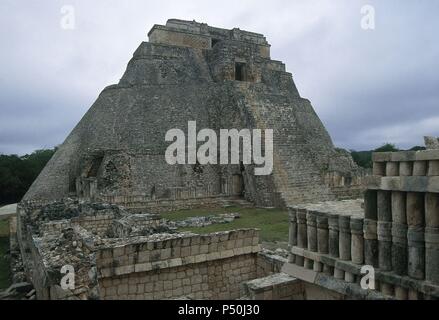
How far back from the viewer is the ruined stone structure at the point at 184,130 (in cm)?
1925

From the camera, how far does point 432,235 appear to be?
332 centimetres

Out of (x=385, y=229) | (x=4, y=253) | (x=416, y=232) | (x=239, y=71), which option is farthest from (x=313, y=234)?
(x=239, y=71)

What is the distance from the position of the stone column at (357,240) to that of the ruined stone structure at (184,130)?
14.4 metres

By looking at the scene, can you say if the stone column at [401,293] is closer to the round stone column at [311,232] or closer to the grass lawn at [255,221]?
the round stone column at [311,232]

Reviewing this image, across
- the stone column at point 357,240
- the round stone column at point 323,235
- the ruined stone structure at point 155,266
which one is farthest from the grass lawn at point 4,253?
the stone column at point 357,240

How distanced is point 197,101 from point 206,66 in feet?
13.7

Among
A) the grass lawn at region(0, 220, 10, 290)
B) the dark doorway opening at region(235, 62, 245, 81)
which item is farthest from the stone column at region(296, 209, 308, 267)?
the dark doorway opening at region(235, 62, 245, 81)

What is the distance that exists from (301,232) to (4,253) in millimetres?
12936

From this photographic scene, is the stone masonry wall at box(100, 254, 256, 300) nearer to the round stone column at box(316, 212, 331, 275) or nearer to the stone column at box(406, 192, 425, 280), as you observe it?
the round stone column at box(316, 212, 331, 275)

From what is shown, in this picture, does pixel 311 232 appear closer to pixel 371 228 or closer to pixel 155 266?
pixel 371 228
